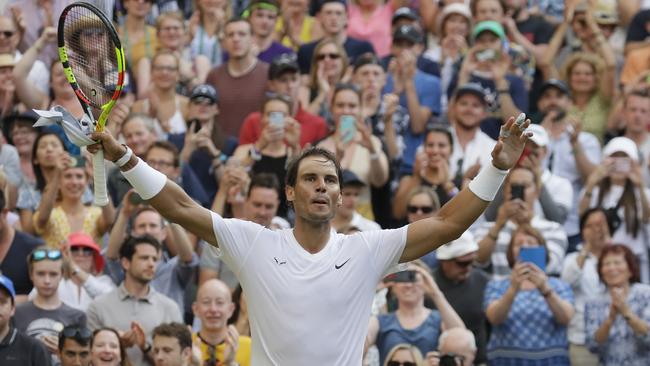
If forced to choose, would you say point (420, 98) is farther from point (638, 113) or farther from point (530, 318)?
point (530, 318)

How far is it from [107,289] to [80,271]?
276 mm

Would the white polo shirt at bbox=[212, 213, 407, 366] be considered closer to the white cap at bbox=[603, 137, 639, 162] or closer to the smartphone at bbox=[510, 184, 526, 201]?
the smartphone at bbox=[510, 184, 526, 201]

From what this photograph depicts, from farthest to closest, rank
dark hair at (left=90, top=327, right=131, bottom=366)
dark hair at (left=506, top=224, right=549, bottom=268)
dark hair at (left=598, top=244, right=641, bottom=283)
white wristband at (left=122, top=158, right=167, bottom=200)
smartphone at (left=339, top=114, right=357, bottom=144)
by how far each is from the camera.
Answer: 1. smartphone at (left=339, top=114, right=357, bottom=144)
2. dark hair at (left=506, top=224, right=549, bottom=268)
3. dark hair at (left=598, top=244, right=641, bottom=283)
4. dark hair at (left=90, top=327, right=131, bottom=366)
5. white wristband at (left=122, top=158, right=167, bottom=200)

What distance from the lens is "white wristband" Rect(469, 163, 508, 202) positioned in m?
8.52

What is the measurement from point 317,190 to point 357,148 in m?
7.02

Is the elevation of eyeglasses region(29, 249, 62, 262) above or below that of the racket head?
below

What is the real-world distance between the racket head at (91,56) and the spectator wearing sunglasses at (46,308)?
3.65 meters

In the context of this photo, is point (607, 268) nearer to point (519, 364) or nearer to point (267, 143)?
point (519, 364)

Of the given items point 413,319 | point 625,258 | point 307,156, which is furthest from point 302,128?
point 307,156

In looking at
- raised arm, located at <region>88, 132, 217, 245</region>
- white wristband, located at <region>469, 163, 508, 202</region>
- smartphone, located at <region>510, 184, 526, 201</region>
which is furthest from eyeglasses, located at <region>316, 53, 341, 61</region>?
white wristband, located at <region>469, 163, 508, 202</region>

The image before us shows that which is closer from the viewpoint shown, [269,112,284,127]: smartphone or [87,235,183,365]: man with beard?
[87,235,183,365]: man with beard

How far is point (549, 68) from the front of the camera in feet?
60.6

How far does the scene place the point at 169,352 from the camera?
11953 mm

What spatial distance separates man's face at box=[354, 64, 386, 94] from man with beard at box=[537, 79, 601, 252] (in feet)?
5.67
